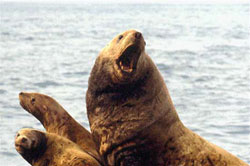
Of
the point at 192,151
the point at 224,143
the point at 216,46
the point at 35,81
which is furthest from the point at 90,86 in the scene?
the point at 216,46

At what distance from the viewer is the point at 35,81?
100.0 feet

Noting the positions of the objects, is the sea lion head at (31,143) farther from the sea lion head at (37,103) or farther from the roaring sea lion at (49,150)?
the sea lion head at (37,103)

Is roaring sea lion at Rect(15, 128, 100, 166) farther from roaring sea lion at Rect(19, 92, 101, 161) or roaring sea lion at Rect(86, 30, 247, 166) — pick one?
roaring sea lion at Rect(86, 30, 247, 166)

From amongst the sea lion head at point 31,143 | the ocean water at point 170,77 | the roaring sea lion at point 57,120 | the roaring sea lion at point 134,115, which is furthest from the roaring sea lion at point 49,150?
the ocean water at point 170,77

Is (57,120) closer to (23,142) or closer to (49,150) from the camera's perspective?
(49,150)

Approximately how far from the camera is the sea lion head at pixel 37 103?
9.75 metres

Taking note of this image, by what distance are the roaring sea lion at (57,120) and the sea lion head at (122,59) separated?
1.47m

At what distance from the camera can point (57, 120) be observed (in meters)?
9.52

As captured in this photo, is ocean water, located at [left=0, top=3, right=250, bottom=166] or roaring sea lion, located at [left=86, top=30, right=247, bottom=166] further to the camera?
ocean water, located at [left=0, top=3, right=250, bottom=166]

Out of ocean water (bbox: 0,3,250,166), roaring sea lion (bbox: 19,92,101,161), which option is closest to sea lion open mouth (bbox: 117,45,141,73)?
roaring sea lion (bbox: 19,92,101,161)

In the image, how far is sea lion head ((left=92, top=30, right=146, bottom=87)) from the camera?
751cm

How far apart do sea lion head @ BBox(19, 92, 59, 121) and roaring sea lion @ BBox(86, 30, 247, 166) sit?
2.00m

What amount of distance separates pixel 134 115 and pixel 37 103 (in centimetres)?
262

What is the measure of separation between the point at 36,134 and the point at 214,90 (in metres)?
19.8
